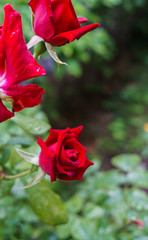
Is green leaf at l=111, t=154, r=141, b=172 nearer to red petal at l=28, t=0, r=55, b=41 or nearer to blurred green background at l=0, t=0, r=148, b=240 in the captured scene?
blurred green background at l=0, t=0, r=148, b=240

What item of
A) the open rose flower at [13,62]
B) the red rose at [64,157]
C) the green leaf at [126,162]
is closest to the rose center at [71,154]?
the red rose at [64,157]

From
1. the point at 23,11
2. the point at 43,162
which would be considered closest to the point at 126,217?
the point at 43,162

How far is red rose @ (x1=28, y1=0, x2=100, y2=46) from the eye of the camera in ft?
1.37

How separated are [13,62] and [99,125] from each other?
10.5 ft

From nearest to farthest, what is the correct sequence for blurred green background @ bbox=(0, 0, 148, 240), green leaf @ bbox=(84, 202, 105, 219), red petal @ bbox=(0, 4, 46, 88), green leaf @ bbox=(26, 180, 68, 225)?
red petal @ bbox=(0, 4, 46, 88) < green leaf @ bbox=(26, 180, 68, 225) < blurred green background @ bbox=(0, 0, 148, 240) < green leaf @ bbox=(84, 202, 105, 219)

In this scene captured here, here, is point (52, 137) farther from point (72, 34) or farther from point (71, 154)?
point (72, 34)

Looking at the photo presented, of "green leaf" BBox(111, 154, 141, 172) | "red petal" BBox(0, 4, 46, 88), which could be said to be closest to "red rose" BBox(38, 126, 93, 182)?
"red petal" BBox(0, 4, 46, 88)

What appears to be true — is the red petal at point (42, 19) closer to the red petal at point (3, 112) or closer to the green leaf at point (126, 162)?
the red petal at point (3, 112)

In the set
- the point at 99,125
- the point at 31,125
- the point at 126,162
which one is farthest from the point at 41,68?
the point at 99,125

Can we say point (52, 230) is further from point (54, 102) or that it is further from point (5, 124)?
point (54, 102)

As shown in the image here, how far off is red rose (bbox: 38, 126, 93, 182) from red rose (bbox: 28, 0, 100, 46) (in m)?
0.14

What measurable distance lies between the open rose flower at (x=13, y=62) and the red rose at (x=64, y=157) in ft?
0.26

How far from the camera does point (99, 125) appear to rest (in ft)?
11.6

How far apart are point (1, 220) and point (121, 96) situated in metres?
3.37
